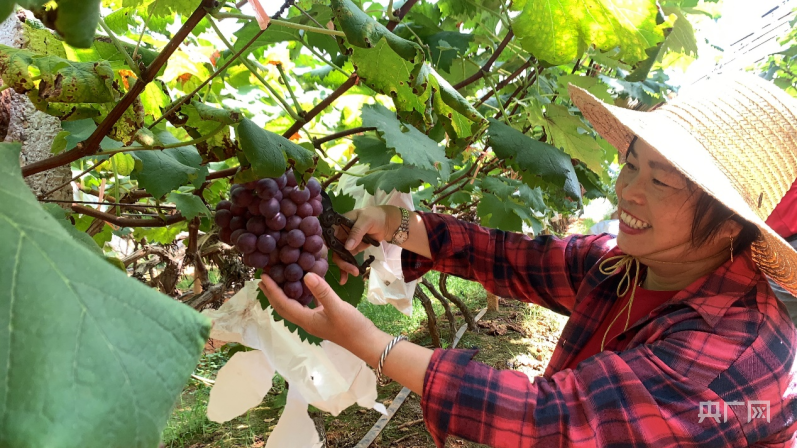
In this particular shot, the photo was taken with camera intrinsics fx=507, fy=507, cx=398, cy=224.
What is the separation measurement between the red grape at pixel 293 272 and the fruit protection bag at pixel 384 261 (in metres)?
0.60

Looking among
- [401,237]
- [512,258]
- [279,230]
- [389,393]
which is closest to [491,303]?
[389,393]

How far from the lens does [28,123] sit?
1.05 metres

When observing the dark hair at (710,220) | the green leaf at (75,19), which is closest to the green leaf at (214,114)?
the green leaf at (75,19)

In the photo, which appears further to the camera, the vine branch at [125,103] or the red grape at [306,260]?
the red grape at [306,260]

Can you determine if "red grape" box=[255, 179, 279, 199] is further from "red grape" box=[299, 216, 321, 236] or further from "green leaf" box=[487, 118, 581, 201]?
"green leaf" box=[487, 118, 581, 201]

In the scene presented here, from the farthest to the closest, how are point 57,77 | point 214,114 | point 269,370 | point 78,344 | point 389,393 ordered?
point 389,393, point 269,370, point 214,114, point 57,77, point 78,344

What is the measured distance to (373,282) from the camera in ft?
5.97

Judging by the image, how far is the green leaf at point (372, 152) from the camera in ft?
4.77

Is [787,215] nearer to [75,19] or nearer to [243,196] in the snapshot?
[243,196]

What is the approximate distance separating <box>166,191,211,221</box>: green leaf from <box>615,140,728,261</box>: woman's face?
43.1 inches

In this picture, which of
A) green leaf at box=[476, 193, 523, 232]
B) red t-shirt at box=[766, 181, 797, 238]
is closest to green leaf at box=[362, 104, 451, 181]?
green leaf at box=[476, 193, 523, 232]

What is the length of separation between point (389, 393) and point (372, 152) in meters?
1.98

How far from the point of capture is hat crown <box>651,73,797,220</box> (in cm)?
112

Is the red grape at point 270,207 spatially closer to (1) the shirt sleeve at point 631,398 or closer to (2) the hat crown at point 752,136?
(1) the shirt sleeve at point 631,398
